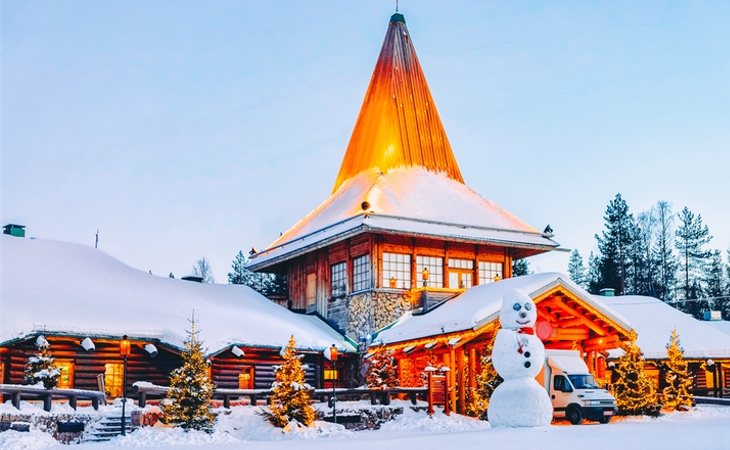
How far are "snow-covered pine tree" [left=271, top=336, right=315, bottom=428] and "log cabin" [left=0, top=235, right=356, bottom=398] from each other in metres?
4.65

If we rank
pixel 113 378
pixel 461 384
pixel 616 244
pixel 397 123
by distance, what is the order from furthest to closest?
pixel 616 244, pixel 397 123, pixel 113 378, pixel 461 384

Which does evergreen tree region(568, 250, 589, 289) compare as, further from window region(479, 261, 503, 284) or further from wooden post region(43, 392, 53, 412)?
wooden post region(43, 392, 53, 412)

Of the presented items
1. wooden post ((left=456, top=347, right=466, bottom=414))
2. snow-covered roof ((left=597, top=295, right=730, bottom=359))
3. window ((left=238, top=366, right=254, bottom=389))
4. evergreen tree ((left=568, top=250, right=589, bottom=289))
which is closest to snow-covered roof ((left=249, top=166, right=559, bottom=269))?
window ((left=238, top=366, right=254, bottom=389))

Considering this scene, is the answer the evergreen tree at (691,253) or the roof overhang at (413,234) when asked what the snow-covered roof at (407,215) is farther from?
the evergreen tree at (691,253)

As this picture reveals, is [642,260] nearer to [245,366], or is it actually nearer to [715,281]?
[715,281]

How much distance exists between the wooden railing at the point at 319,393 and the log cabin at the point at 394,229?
4.37 m

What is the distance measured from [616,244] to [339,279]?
3534 cm

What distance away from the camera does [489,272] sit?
37125mm

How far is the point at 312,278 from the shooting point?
39156 mm

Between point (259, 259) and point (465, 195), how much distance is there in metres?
9.83

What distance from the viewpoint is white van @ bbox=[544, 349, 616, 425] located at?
2641 centimetres

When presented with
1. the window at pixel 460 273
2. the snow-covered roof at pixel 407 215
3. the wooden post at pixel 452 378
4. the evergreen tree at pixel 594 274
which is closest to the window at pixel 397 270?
the snow-covered roof at pixel 407 215

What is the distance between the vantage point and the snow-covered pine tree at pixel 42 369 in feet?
81.4

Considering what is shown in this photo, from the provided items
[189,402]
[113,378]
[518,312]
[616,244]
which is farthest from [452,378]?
[616,244]
